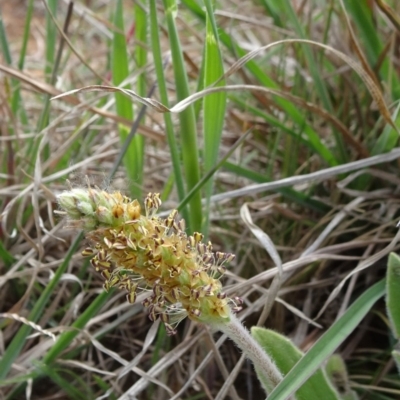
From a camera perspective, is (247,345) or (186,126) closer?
(247,345)

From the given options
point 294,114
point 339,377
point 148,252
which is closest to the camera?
point 148,252

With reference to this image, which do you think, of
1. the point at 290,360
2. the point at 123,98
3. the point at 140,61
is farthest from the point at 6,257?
the point at 290,360

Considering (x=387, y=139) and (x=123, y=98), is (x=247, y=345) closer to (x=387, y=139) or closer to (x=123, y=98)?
(x=387, y=139)

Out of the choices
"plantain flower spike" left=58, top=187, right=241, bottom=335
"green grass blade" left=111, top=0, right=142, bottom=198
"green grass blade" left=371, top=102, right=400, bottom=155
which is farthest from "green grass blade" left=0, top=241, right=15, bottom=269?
"green grass blade" left=371, top=102, right=400, bottom=155

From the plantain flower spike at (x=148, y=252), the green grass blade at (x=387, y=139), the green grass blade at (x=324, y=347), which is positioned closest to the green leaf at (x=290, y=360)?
the green grass blade at (x=324, y=347)

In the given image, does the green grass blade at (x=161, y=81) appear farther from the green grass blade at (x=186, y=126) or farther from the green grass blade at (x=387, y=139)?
the green grass blade at (x=387, y=139)
